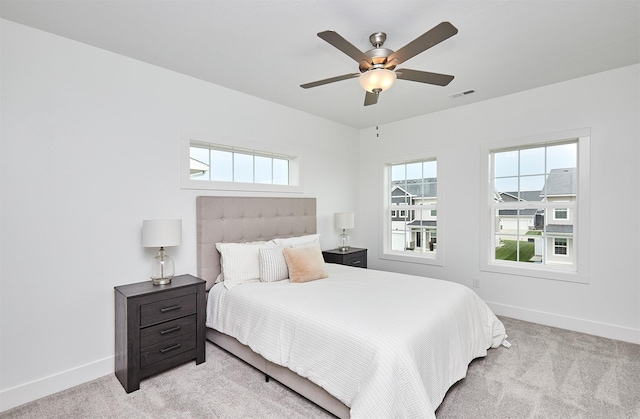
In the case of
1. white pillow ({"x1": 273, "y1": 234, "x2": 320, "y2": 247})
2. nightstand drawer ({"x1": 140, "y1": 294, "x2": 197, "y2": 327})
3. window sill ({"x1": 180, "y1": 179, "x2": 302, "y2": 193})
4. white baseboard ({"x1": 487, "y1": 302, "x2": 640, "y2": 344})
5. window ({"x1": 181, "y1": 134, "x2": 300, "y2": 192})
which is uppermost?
window ({"x1": 181, "y1": 134, "x2": 300, "y2": 192})

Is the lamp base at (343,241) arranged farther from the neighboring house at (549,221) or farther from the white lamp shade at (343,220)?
the neighboring house at (549,221)

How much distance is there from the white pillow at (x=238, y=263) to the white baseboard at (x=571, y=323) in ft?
9.48

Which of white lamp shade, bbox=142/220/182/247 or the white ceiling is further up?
the white ceiling

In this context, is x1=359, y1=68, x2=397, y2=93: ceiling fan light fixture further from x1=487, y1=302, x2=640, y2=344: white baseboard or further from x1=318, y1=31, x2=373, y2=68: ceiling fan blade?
x1=487, y1=302, x2=640, y2=344: white baseboard

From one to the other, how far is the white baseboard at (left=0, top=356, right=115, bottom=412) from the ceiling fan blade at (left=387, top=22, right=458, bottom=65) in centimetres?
319

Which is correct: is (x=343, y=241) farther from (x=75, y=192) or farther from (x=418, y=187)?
Result: (x=75, y=192)

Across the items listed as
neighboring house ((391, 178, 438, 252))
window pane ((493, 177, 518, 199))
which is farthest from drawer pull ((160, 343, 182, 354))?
window pane ((493, 177, 518, 199))

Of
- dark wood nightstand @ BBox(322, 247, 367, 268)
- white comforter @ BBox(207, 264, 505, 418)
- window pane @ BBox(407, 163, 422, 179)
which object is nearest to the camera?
white comforter @ BBox(207, 264, 505, 418)

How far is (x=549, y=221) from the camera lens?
11.2ft

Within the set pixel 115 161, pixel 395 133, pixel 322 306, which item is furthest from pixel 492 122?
pixel 115 161

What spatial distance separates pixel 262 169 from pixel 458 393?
291 cm

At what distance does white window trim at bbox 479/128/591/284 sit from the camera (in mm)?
3076

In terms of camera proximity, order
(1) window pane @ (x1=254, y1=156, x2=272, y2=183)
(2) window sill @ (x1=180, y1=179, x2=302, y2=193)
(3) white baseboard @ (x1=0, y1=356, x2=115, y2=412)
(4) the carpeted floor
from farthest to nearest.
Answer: (1) window pane @ (x1=254, y1=156, x2=272, y2=183) < (2) window sill @ (x1=180, y1=179, x2=302, y2=193) < (3) white baseboard @ (x1=0, y1=356, x2=115, y2=412) < (4) the carpeted floor

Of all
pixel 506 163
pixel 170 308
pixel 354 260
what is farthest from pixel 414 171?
pixel 170 308
